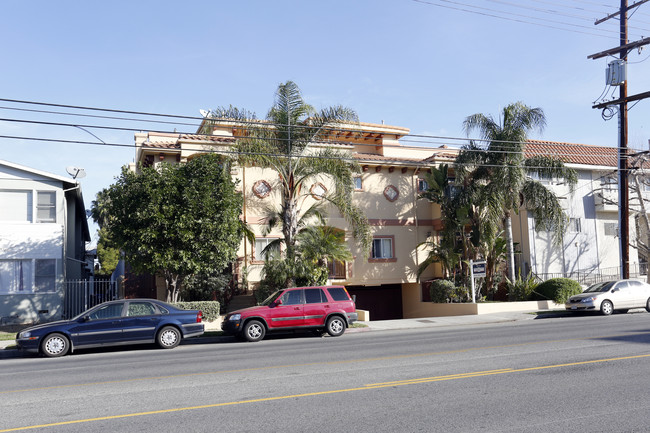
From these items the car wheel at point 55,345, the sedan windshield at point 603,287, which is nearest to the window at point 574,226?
the sedan windshield at point 603,287

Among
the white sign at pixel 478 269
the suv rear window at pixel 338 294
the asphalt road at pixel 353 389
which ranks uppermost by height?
the white sign at pixel 478 269

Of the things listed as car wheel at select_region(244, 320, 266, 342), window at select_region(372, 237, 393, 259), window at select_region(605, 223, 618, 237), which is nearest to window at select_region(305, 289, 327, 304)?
car wheel at select_region(244, 320, 266, 342)

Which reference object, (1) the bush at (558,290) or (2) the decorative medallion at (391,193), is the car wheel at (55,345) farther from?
(1) the bush at (558,290)

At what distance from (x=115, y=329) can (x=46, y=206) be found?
11.0m

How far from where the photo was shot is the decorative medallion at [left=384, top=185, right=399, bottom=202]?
2944 cm

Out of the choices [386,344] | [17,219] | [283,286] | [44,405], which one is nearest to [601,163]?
[283,286]

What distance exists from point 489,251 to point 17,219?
20.6 meters

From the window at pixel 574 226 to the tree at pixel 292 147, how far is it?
14.2 meters

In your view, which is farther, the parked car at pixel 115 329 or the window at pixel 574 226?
the window at pixel 574 226

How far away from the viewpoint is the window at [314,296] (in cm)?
1817

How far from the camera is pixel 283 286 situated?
22.7 metres

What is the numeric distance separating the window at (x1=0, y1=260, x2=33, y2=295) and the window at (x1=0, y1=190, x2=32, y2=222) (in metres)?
1.80

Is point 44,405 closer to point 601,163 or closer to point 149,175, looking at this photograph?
point 149,175

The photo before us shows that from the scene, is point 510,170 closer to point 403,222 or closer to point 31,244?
point 403,222
